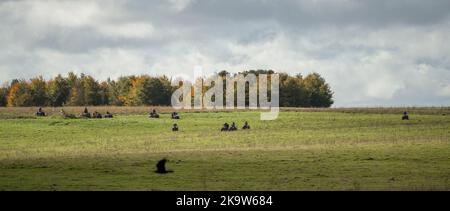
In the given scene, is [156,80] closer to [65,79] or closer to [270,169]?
[65,79]

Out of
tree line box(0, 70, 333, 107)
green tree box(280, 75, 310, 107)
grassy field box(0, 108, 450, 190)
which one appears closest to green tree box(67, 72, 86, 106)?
tree line box(0, 70, 333, 107)

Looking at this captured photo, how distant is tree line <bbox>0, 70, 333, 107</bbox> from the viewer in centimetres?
16512

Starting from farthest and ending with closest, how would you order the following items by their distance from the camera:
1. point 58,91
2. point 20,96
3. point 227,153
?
point 58,91
point 20,96
point 227,153

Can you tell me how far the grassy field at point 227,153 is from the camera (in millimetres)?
37344

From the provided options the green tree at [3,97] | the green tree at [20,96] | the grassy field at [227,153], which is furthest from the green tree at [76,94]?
the grassy field at [227,153]

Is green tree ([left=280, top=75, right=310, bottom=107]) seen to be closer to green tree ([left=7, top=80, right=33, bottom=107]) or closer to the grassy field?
the grassy field

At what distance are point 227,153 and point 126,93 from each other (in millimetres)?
136413

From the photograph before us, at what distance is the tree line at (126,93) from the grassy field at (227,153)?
213 feet

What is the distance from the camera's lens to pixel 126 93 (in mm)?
186500
